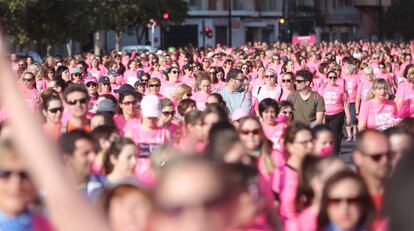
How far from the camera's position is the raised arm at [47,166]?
8.26 feet

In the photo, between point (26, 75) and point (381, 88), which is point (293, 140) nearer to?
point (381, 88)

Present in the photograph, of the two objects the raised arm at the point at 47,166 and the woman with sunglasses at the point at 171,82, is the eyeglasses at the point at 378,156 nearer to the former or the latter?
the raised arm at the point at 47,166

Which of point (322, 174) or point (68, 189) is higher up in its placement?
point (68, 189)

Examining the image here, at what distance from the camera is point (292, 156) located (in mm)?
8320

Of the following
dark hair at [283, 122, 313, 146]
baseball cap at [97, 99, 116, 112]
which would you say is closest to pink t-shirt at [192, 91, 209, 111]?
baseball cap at [97, 99, 116, 112]

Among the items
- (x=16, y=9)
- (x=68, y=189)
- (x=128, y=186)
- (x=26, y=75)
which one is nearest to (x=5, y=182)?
(x=128, y=186)

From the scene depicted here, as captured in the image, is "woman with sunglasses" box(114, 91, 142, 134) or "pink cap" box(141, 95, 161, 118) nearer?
"pink cap" box(141, 95, 161, 118)

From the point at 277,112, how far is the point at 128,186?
21.0 feet

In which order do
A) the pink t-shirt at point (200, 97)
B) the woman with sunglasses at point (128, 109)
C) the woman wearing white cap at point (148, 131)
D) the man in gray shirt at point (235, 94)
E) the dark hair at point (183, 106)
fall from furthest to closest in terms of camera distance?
1. the pink t-shirt at point (200, 97)
2. the man in gray shirt at point (235, 94)
3. the dark hair at point (183, 106)
4. the woman with sunglasses at point (128, 109)
5. the woman wearing white cap at point (148, 131)

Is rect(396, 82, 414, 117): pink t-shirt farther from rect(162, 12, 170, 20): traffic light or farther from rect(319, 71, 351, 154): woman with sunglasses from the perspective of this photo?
rect(162, 12, 170, 20): traffic light

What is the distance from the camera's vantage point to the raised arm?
99.1 inches

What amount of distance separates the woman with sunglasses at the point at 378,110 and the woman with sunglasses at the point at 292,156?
5365 mm

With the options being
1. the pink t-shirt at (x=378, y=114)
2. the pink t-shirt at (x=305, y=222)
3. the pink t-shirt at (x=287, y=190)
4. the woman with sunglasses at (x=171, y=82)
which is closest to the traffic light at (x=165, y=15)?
the woman with sunglasses at (x=171, y=82)

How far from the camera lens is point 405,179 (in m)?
4.06
